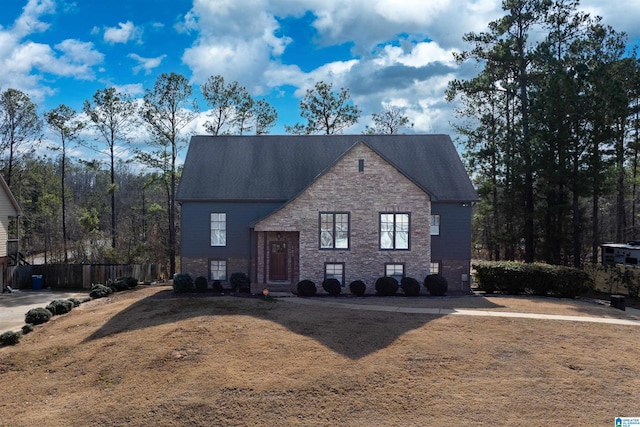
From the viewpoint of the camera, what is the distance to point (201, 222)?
26.2 metres

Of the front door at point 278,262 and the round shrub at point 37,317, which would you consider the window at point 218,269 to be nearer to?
the front door at point 278,262

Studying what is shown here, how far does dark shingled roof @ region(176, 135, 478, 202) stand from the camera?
87.1ft

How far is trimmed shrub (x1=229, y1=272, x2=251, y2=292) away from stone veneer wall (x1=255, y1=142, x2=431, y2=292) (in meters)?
3.31

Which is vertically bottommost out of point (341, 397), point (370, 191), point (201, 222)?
point (341, 397)

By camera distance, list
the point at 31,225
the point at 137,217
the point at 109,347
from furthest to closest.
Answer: the point at 137,217
the point at 31,225
the point at 109,347

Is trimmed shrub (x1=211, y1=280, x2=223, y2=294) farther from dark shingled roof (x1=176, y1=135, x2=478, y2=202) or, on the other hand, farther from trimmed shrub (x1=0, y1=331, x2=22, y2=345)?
trimmed shrub (x1=0, y1=331, x2=22, y2=345)

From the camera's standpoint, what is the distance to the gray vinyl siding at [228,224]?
26.0 meters

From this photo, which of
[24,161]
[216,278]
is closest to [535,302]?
[216,278]

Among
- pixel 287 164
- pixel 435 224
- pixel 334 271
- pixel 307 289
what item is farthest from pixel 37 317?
pixel 435 224

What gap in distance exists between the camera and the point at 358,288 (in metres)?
23.2

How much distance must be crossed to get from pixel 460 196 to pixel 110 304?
20.7m

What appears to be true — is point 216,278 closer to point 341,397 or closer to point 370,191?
point 370,191

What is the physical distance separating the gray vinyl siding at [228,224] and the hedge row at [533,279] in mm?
12851

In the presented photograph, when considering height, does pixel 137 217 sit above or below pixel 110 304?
above
